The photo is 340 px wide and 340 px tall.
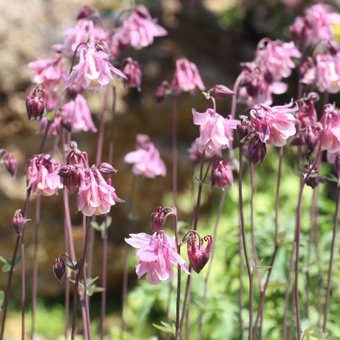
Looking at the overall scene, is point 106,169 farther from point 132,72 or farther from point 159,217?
point 132,72

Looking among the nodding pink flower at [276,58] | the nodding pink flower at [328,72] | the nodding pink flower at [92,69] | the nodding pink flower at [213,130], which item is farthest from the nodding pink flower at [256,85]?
the nodding pink flower at [92,69]

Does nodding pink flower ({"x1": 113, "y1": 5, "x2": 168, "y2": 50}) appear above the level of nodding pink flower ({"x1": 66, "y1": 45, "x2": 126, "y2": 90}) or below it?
above

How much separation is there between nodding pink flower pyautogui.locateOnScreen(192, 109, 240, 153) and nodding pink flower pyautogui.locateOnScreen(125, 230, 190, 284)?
351 mm

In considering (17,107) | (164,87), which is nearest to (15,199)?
(17,107)

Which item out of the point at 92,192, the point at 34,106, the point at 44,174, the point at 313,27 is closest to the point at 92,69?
the point at 34,106

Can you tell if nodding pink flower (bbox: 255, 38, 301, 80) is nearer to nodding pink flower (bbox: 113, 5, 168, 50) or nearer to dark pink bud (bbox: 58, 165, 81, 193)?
nodding pink flower (bbox: 113, 5, 168, 50)

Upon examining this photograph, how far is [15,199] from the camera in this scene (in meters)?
5.20

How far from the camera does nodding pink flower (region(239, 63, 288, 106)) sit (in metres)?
2.67

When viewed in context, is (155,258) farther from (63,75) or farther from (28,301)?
(28,301)

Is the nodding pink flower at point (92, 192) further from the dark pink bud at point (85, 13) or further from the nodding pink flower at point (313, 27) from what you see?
the nodding pink flower at point (313, 27)

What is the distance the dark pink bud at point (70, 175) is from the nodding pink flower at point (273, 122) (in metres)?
0.49

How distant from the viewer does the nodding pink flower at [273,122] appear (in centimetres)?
212

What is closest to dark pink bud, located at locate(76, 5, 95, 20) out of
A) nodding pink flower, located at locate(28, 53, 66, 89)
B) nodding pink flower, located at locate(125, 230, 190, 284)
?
nodding pink flower, located at locate(28, 53, 66, 89)

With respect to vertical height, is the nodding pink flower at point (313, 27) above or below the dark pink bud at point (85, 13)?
above
